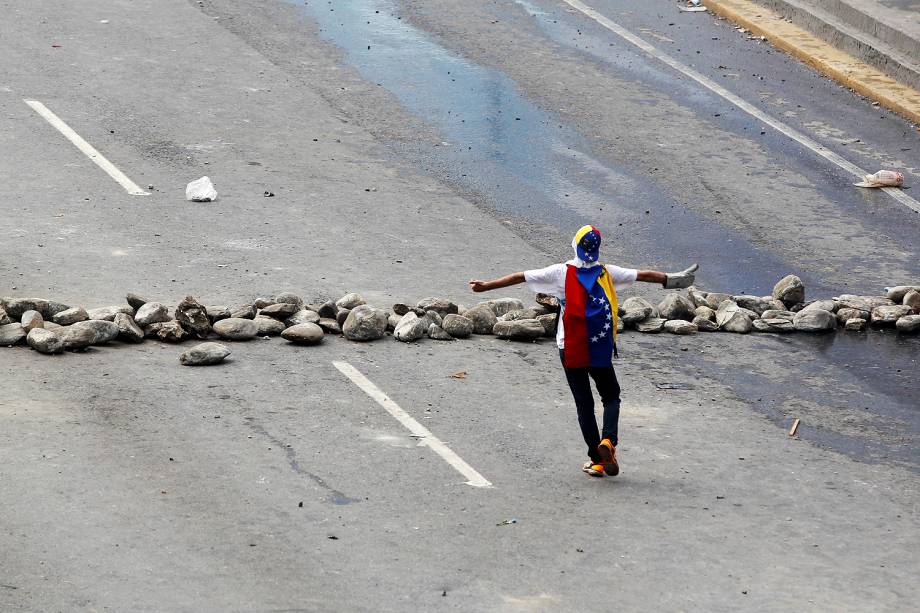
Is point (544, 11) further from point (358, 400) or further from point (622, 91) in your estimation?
point (358, 400)

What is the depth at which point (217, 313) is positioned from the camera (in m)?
11.3

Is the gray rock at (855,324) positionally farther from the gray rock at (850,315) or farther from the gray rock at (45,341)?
the gray rock at (45,341)

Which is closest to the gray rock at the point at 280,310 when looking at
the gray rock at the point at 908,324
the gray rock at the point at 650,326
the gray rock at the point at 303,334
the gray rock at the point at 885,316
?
A: the gray rock at the point at 303,334

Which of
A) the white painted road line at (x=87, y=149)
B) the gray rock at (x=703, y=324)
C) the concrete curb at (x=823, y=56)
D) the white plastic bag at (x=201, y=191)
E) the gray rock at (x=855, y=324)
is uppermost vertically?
the concrete curb at (x=823, y=56)

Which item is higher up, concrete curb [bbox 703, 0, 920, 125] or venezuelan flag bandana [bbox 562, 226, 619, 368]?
venezuelan flag bandana [bbox 562, 226, 619, 368]

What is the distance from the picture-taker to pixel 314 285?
12.4m

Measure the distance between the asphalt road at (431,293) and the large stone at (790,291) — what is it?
0.52 m

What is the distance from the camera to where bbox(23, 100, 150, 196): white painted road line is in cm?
1430

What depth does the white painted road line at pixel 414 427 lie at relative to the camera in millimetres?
9273

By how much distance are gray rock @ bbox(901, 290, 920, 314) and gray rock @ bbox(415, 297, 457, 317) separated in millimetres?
3718

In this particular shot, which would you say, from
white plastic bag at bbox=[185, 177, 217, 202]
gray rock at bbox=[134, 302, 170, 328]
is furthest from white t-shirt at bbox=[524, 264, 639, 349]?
white plastic bag at bbox=[185, 177, 217, 202]

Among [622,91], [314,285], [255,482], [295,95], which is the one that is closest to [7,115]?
[295,95]

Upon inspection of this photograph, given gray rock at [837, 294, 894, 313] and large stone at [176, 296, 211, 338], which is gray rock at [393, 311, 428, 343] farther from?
gray rock at [837, 294, 894, 313]

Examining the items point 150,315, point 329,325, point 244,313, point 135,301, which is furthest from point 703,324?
point 135,301
